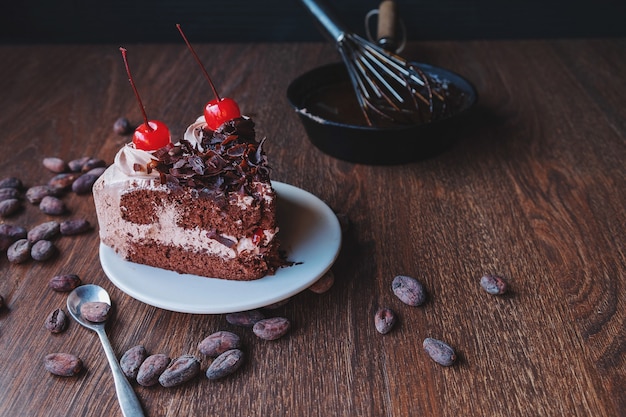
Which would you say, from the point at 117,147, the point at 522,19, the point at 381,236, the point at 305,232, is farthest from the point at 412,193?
the point at 522,19

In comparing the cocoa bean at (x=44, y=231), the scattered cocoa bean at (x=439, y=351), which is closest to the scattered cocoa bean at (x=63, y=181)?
the cocoa bean at (x=44, y=231)

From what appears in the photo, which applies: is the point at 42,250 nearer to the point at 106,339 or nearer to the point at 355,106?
the point at 106,339

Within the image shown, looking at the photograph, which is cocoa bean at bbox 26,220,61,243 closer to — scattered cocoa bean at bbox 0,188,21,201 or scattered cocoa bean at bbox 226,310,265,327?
scattered cocoa bean at bbox 0,188,21,201

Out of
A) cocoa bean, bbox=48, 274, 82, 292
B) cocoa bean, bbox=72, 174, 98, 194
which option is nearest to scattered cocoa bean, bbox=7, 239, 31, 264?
cocoa bean, bbox=48, 274, 82, 292

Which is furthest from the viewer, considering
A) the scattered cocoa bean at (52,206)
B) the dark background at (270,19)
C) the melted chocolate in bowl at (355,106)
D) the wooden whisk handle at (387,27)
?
the dark background at (270,19)

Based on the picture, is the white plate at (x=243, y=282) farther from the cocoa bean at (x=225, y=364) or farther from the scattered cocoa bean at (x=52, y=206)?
the scattered cocoa bean at (x=52, y=206)

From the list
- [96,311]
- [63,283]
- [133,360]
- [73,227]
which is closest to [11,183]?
[73,227]

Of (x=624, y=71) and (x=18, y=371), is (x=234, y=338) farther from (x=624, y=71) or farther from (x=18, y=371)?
(x=624, y=71)
